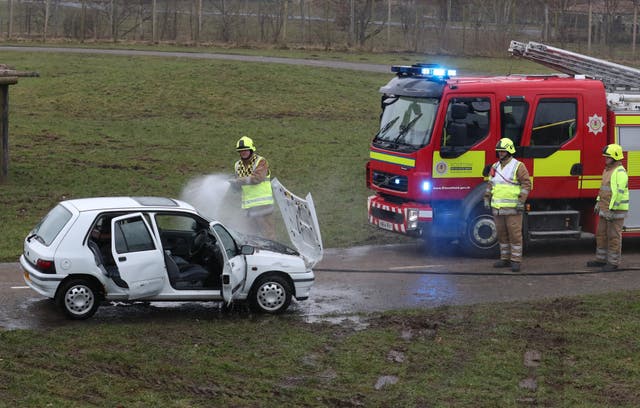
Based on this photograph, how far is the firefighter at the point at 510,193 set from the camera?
1479cm

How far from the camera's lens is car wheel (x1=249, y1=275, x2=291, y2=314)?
11906 millimetres

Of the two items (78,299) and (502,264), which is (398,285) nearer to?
(502,264)

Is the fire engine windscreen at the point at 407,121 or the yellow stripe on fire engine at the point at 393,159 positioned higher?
the fire engine windscreen at the point at 407,121

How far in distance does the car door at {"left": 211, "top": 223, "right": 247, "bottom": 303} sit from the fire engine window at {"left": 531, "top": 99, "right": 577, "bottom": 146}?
236 inches

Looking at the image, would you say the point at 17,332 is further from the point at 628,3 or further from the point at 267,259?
the point at 628,3

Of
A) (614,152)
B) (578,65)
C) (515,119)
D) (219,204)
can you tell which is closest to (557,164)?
(515,119)

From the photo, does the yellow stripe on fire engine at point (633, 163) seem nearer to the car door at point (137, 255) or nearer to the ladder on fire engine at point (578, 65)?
the ladder on fire engine at point (578, 65)

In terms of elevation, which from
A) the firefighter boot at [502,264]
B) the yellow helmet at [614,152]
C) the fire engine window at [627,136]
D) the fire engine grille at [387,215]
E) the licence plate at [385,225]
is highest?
the fire engine window at [627,136]

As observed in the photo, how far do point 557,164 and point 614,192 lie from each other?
121cm

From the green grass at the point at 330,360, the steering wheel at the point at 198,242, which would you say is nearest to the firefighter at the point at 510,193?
the green grass at the point at 330,360

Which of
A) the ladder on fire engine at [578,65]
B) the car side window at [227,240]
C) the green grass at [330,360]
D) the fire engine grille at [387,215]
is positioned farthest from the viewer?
the ladder on fire engine at [578,65]

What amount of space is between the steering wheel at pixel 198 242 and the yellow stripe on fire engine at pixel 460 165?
4.75 m

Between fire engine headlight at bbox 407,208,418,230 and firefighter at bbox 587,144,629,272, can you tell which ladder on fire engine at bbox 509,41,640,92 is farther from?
fire engine headlight at bbox 407,208,418,230

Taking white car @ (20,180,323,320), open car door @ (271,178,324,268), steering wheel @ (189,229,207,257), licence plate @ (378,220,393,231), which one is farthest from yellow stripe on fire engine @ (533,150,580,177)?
steering wheel @ (189,229,207,257)
